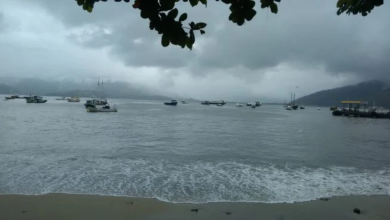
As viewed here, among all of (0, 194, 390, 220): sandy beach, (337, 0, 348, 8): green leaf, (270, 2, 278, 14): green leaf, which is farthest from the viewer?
(0, 194, 390, 220): sandy beach

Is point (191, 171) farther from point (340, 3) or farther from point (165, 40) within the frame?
point (165, 40)

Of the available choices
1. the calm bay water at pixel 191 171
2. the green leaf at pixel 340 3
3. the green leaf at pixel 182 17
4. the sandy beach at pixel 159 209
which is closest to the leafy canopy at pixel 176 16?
the green leaf at pixel 182 17

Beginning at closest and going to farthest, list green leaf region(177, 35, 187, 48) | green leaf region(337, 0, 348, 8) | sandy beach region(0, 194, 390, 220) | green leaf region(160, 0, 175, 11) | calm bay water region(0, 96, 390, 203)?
green leaf region(160, 0, 175, 11) → green leaf region(177, 35, 187, 48) → green leaf region(337, 0, 348, 8) → sandy beach region(0, 194, 390, 220) → calm bay water region(0, 96, 390, 203)

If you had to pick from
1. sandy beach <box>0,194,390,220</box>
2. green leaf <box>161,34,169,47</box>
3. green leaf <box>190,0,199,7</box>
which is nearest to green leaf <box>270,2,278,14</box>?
green leaf <box>190,0,199,7</box>

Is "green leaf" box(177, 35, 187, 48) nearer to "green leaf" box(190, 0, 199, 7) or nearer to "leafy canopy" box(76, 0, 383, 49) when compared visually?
"leafy canopy" box(76, 0, 383, 49)

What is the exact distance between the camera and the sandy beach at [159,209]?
8.35 meters

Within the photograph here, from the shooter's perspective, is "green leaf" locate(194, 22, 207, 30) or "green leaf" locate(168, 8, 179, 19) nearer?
"green leaf" locate(168, 8, 179, 19)

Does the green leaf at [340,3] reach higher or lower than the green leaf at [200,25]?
higher

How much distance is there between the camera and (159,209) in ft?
29.3

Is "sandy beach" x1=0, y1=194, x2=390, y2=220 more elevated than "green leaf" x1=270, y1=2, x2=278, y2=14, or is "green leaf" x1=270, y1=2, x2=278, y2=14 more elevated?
"green leaf" x1=270, y1=2, x2=278, y2=14

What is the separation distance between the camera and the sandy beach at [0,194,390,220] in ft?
27.4

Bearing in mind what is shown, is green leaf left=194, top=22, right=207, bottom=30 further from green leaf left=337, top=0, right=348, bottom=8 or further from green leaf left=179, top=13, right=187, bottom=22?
green leaf left=337, top=0, right=348, bottom=8

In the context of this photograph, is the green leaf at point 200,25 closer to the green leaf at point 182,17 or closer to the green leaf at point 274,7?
the green leaf at point 182,17

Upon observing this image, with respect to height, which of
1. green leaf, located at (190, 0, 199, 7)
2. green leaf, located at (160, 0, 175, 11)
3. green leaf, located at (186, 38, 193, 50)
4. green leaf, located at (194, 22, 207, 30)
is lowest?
green leaf, located at (186, 38, 193, 50)
